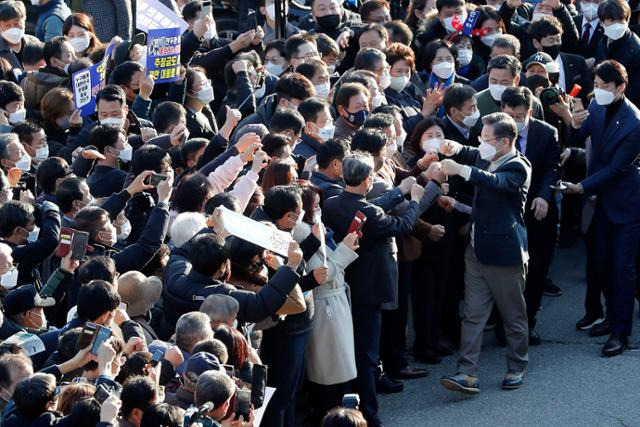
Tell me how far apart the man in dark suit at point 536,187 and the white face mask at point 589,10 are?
3.21 metres

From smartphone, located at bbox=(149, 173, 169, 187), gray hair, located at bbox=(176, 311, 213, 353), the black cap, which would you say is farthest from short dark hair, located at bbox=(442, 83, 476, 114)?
gray hair, located at bbox=(176, 311, 213, 353)

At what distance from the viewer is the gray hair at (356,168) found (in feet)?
26.5

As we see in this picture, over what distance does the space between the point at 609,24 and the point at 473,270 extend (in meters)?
3.74

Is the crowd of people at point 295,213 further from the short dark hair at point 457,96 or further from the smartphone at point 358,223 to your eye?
the smartphone at point 358,223

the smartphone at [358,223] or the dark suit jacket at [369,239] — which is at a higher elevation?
the smartphone at [358,223]

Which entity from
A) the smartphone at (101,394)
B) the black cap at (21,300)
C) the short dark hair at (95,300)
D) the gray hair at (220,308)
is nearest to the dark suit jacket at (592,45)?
the gray hair at (220,308)

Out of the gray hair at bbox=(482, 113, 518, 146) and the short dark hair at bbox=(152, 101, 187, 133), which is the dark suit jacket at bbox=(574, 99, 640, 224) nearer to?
the gray hair at bbox=(482, 113, 518, 146)

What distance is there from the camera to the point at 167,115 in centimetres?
929

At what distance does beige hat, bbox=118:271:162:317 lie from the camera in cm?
701

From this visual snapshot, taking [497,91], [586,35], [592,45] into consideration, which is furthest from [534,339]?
[586,35]

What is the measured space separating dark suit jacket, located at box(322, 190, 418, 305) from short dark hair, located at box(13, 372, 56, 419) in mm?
3002

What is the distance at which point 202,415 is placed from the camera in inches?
213

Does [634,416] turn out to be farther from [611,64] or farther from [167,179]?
[167,179]

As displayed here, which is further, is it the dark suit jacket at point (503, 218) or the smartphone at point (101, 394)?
the dark suit jacket at point (503, 218)
